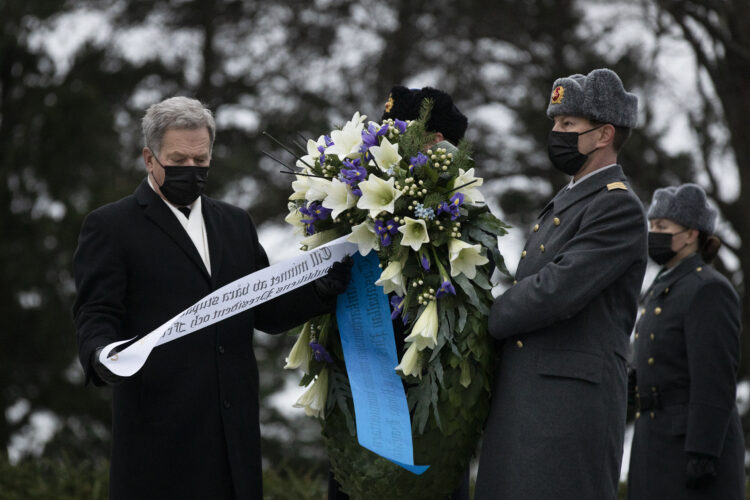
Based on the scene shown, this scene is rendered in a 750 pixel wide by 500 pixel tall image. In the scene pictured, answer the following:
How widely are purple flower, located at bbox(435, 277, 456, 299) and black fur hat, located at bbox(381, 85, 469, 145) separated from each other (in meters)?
1.03

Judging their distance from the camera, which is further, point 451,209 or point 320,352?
point 320,352

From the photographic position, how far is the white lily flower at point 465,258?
3.68m

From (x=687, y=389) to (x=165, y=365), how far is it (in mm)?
2736

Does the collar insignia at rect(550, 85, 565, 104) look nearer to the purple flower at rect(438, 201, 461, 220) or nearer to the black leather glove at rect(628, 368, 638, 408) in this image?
the purple flower at rect(438, 201, 461, 220)

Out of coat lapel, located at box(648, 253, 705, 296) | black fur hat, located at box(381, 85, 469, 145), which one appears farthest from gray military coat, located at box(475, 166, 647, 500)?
coat lapel, located at box(648, 253, 705, 296)

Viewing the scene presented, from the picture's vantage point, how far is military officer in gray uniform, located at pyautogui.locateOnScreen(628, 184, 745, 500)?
4938mm

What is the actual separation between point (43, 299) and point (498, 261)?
10.5 metres

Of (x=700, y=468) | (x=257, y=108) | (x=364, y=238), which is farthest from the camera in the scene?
(x=257, y=108)

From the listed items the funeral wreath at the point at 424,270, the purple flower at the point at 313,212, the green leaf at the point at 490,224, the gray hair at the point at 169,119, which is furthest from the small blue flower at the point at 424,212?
the gray hair at the point at 169,119

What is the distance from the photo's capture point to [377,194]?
378 cm

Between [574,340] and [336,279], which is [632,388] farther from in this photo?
[336,279]

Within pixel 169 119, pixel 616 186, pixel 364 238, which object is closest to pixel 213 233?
pixel 169 119

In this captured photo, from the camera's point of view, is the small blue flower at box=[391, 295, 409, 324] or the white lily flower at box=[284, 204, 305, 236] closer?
the small blue flower at box=[391, 295, 409, 324]

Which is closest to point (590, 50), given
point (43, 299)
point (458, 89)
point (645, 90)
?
point (645, 90)
